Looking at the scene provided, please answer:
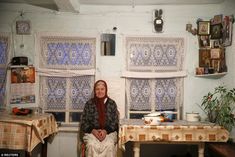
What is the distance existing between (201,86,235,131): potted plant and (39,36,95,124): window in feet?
5.79

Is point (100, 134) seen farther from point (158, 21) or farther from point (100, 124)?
point (158, 21)

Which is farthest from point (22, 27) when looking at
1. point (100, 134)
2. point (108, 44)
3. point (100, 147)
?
point (100, 147)

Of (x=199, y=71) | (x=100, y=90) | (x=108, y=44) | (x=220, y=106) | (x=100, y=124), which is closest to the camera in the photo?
(x=220, y=106)

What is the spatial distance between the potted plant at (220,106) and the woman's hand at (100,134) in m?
1.52

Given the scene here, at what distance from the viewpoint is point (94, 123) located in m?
3.63

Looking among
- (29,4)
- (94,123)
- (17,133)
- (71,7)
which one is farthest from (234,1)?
(17,133)

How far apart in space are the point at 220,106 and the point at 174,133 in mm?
839

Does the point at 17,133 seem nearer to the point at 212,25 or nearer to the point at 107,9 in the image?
the point at 107,9

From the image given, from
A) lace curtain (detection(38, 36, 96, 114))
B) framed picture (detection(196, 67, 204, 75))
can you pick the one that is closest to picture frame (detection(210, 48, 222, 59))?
framed picture (detection(196, 67, 204, 75))

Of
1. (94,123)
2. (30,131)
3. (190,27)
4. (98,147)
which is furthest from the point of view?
(190,27)

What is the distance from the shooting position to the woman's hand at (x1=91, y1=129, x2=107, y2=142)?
344 centimetres

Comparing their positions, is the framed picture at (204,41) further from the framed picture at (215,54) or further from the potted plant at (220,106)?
the potted plant at (220,106)

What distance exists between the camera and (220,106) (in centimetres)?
350

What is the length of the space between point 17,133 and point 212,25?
3.09 meters
